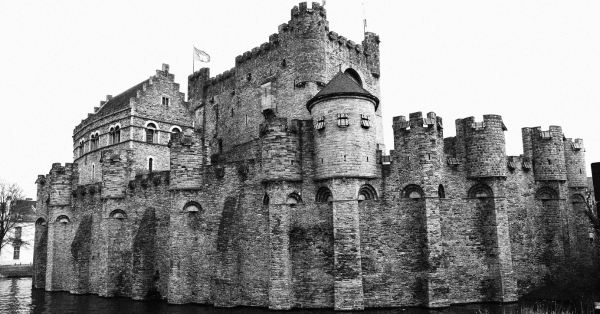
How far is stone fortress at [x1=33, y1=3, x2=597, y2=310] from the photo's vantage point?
22938 mm

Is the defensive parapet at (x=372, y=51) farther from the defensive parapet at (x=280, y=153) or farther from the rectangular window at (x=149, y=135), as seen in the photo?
the rectangular window at (x=149, y=135)

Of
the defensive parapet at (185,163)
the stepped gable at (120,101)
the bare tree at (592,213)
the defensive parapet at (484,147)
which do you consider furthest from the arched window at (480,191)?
the stepped gable at (120,101)

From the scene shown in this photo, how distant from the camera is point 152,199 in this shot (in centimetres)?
2944

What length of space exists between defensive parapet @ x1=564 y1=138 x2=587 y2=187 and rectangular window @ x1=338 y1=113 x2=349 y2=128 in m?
15.5

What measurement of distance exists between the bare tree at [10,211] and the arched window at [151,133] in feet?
75.2

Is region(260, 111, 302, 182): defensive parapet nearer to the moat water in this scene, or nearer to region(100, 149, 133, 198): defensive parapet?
the moat water

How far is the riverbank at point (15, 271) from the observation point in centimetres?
5150

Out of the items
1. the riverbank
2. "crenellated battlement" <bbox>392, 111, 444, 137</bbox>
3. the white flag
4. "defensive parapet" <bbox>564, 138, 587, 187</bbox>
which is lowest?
the riverbank

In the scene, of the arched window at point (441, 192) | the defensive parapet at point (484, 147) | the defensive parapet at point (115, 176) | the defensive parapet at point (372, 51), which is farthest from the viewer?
the defensive parapet at point (372, 51)

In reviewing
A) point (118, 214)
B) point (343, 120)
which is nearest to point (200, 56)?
point (118, 214)

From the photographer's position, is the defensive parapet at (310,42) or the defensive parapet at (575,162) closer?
the defensive parapet at (575,162)

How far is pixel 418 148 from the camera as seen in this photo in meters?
23.6

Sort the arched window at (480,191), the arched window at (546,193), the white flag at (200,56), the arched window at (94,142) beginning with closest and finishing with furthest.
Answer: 1. the arched window at (480,191)
2. the arched window at (546,193)
3. the white flag at (200,56)
4. the arched window at (94,142)

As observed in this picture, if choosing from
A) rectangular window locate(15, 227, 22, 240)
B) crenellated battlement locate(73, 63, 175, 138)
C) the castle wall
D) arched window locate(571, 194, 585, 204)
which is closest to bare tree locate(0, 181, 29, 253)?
rectangular window locate(15, 227, 22, 240)
